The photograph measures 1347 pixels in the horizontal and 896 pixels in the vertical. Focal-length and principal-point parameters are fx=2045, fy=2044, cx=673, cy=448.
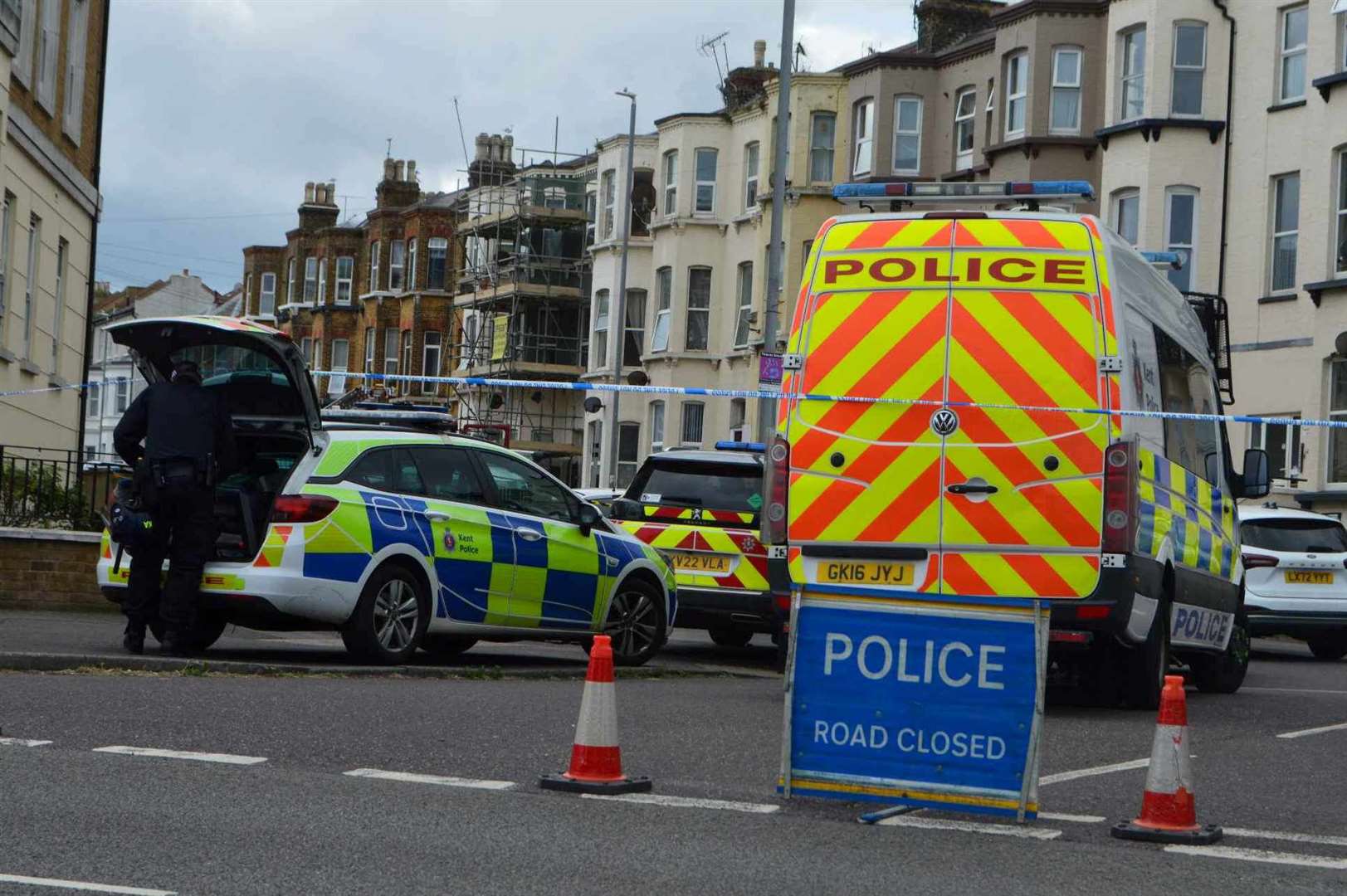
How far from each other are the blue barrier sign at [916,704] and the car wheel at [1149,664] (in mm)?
4812

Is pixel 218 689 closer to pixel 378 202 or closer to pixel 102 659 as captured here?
pixel 102 659

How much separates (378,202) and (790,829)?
74.8m

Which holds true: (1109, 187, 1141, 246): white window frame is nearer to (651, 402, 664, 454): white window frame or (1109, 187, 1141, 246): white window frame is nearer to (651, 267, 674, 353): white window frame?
(651, 267, 674, 353): white window frame

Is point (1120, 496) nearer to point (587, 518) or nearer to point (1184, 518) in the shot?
point (1184, 518)

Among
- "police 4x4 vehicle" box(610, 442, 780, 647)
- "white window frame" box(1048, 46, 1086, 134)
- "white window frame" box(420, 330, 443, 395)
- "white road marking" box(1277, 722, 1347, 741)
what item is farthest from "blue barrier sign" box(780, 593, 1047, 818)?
"white window frame" box(420, 330, 443, 395)

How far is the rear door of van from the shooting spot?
11523mm

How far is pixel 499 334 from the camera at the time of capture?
67.9 meters

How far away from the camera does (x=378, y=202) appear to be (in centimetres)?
8044

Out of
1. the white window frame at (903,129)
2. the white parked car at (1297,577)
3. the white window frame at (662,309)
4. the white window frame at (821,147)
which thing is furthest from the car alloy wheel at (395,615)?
the white window frame at (662,309)

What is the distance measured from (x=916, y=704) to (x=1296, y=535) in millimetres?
14992

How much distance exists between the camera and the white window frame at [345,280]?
83.5m

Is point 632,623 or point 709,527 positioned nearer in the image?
point 632,623

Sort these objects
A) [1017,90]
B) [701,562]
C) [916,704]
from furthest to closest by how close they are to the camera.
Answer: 1. [1017,90]
2. [701,562]
3. [916,704]

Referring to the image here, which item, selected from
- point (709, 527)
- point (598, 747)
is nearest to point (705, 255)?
point (709, 527)
